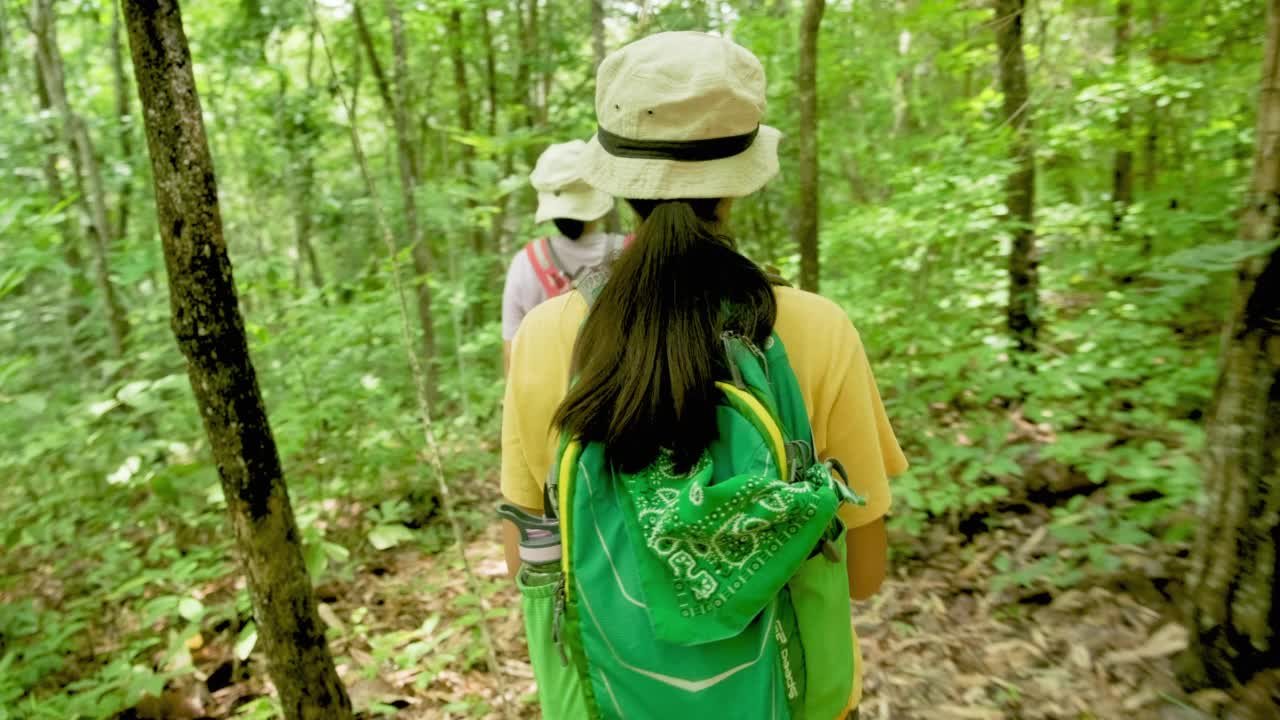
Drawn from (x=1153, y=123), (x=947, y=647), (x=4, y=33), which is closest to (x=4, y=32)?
(x=4, y=33)

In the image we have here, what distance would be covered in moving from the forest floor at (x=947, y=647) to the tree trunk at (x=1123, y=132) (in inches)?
118

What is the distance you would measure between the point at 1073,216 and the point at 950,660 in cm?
361

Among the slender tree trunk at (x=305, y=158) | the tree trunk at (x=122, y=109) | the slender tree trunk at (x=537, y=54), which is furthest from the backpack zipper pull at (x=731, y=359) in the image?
the tree trunk at (x=122, y=109)

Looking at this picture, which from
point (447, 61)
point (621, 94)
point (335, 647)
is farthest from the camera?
point (447, 61)

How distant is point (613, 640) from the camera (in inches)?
42.8

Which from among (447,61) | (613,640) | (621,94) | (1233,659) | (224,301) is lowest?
(1233,659)

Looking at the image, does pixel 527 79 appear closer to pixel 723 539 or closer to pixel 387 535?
pixel 387 535

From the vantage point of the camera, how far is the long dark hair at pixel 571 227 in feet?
11.4

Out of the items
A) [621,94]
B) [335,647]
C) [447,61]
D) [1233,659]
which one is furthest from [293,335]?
[447,61]

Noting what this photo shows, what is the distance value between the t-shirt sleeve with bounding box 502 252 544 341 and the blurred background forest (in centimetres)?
112

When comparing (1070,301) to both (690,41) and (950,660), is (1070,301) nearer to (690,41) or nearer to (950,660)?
(950,660)

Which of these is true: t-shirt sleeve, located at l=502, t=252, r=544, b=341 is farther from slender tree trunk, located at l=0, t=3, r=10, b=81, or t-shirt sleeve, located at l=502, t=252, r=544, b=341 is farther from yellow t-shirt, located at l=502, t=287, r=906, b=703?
slender tree trunk, located at l=0, t=3, r=10, b=81

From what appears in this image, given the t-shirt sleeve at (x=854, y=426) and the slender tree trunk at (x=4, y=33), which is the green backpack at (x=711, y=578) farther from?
the slender tree trunk at (x=4, y=33)

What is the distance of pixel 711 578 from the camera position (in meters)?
1.01
